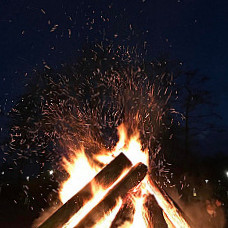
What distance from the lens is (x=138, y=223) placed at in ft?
12.1

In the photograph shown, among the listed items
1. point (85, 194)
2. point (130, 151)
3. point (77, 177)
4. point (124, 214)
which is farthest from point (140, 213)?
point (77, 177)

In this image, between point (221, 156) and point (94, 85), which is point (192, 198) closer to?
point (94, 85)

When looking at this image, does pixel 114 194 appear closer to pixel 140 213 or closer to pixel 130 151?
pixel 140 213

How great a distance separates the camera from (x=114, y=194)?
11.6ft

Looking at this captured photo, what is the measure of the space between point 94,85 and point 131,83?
5007mm

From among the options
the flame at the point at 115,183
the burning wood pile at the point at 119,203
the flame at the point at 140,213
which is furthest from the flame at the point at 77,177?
the flame at the point at 140,213

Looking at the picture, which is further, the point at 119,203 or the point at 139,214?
the point at 139,214

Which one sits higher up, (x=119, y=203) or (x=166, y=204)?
(x=119, y=203)

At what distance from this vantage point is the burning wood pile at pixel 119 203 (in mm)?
3375

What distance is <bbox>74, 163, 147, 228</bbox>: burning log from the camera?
3299 mm

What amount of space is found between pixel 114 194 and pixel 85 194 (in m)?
0.45

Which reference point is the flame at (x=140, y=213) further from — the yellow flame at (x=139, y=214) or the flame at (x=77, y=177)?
the flame at (x=77, y=177)

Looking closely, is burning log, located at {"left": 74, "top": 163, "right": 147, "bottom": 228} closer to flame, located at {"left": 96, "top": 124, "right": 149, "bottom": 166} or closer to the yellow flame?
the yellow flame

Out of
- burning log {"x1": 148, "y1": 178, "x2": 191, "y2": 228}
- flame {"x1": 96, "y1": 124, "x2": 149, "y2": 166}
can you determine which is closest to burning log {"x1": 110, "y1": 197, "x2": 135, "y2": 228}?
burning log {"x1": 148, "y1": 178, "x2": 191, "y2": 228}
